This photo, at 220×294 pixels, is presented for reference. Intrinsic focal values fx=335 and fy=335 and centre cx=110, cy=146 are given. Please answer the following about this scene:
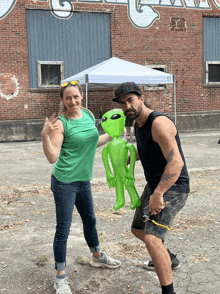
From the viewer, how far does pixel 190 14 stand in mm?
16000

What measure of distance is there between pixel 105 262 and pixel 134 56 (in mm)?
13641

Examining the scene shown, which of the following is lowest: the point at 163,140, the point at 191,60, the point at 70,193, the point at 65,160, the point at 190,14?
the point at 70,193

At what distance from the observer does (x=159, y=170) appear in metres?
2.50

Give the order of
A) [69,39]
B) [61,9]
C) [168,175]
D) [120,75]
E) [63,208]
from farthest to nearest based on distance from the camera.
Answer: [69,39] < [61,9] < [120,75] < [63,208] < [168,175]

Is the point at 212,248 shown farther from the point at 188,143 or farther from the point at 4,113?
the point at 4,113

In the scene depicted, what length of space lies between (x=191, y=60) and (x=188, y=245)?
46.3 ft

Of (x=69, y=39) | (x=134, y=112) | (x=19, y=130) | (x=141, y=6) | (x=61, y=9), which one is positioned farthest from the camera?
(x=141, y=6)

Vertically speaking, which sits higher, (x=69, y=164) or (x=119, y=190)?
(x=69, y=164)

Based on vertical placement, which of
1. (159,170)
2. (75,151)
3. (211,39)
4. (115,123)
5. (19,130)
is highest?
(211,39)

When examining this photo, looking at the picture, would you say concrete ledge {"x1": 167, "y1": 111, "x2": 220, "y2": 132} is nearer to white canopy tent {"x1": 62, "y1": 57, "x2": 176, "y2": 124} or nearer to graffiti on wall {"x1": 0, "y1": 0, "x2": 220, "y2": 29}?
graffiti on wall {"x1": 0, "y1": 0, "x2": 220, "y2": 29}

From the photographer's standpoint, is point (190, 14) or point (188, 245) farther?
point (190, 14)

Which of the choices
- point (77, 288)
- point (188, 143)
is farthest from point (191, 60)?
A: point (77, 288)

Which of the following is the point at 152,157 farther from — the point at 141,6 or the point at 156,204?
the point at 141,6

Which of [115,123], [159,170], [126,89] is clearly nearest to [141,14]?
[115,123]
